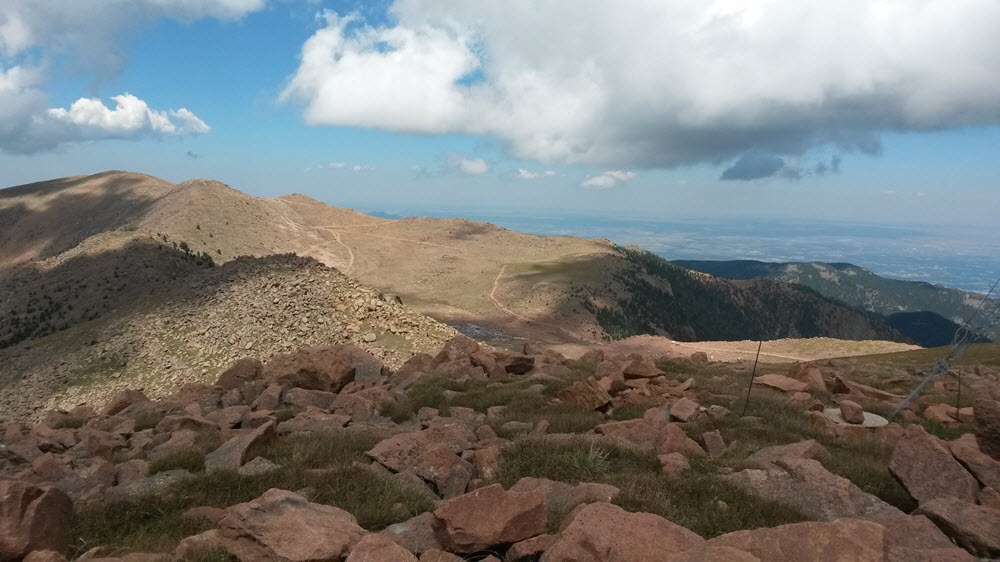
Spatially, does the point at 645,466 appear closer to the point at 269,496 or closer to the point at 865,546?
the point at 865,546

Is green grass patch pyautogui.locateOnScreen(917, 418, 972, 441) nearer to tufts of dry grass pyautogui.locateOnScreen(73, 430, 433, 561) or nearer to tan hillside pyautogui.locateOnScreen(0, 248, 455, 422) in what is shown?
tufts of dry grass pyautogui.locateOnScreen(73, 430, 433, 561)

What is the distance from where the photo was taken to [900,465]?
24.8ft

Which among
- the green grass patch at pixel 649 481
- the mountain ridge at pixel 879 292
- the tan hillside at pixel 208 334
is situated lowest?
the mountain ridge at pixel 879 292

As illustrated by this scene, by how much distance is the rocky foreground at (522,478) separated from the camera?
5461mm

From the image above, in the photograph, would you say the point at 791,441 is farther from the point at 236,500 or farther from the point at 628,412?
the point at 236,500

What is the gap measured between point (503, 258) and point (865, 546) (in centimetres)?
8257

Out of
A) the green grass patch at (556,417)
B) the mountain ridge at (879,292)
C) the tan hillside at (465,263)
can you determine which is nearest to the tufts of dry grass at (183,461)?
the green grass patch at (556,417)

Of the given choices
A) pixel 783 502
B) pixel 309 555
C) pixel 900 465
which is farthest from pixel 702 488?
pixel 309 555

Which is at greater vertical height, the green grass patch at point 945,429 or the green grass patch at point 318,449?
the green grass patch at point 318,449

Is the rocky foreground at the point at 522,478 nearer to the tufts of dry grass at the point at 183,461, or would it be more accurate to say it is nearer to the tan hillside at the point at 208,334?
the tufts of dry grass at the point at 183,461

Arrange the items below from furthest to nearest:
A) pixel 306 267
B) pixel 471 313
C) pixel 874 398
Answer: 1. pixel 471 313
2. pixel 306 267
3. pixel 874 398

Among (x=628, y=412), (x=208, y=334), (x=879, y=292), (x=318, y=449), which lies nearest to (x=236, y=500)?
(x=318, y=449)

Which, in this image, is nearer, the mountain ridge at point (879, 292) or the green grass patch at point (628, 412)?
the green grass patch at point (628, 412)

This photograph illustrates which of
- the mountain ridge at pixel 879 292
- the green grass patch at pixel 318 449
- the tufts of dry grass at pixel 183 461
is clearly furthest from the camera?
the mountain ridge at pixel 879 292
